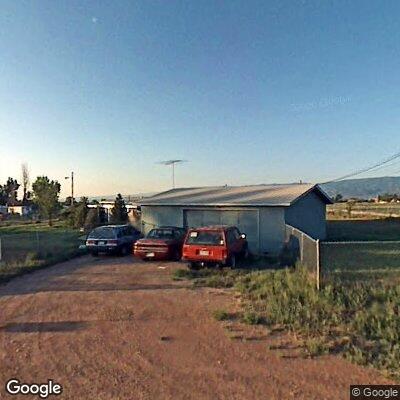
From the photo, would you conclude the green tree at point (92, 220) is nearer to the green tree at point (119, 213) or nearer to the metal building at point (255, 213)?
the green tree at point (119, 213)

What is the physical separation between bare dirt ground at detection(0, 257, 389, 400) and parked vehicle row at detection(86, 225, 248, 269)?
2616 mm

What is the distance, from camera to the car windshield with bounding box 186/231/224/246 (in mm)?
11852

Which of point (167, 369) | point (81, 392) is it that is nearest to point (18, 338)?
point (81, 392)

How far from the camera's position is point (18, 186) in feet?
291

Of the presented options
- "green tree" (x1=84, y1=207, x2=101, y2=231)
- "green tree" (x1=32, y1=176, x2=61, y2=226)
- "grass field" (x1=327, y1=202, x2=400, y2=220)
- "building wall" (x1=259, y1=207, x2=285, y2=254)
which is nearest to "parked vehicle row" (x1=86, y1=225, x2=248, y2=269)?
"building wall" (x1=259, y1=207, x2=285, y2=254)

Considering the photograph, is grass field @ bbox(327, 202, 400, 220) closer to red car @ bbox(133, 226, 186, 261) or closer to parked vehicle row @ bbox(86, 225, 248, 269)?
parked vehicle row @ bbox(86, 225, 248, 269)

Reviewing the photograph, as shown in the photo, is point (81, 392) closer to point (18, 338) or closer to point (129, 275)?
point (18, 338)

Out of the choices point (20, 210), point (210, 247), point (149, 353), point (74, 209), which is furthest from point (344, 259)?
point (20, 210)

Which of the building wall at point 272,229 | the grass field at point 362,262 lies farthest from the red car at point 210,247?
the building wall at point 272,229

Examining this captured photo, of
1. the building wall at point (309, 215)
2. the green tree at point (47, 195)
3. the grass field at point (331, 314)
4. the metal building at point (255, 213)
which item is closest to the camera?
the grass field at point (331, 314)

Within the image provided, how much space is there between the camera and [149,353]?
5547 mm

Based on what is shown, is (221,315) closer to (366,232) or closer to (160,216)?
(160,216)

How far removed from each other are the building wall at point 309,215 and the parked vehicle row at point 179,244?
4363mm

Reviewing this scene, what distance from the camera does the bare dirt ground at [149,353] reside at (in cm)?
448
